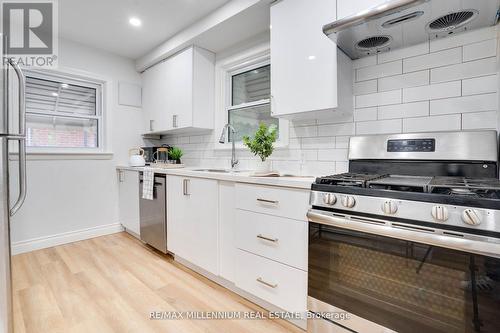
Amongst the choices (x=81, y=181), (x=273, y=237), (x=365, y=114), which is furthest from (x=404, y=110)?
(x=81, y=181)

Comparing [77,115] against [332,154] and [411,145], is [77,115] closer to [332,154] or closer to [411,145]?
[332,154]

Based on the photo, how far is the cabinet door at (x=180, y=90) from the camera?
2.67 m

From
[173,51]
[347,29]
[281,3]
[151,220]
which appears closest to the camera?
[347,29]

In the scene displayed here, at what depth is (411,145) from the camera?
1.46 m

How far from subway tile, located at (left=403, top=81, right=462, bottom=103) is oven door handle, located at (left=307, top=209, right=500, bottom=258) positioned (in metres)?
0.93

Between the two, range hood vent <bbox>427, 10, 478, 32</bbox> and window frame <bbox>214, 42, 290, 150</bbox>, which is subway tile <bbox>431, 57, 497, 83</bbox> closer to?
range hood vent <bbox>427, 10, 478, 32</bbox>

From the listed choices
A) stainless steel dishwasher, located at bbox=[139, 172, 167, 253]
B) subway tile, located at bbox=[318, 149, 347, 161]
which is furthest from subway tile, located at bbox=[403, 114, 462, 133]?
stainless steel dishwasher, located at bbox=[139, 172, 167, 253]

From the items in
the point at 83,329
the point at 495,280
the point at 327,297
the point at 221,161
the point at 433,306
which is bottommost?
the point at 83,329

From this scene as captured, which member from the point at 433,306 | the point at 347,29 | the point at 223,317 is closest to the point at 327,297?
the point at 433,306

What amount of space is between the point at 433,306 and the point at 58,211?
354cm

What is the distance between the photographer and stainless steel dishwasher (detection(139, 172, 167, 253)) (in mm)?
2424

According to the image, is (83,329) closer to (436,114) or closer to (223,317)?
(223,317)

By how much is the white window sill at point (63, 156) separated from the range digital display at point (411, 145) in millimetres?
3210

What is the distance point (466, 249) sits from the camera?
85cm
